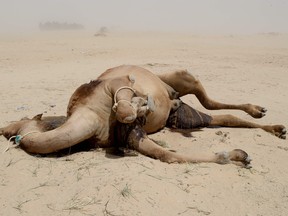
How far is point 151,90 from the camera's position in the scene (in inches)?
171

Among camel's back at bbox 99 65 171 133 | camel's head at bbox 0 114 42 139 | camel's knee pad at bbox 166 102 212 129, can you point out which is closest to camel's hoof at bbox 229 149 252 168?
camel's back at bbox 99 65 171 133

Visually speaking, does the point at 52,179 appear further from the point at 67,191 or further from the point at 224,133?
the point at 224,133

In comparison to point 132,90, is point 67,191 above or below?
below

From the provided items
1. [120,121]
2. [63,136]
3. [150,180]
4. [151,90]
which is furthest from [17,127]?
[150,180]

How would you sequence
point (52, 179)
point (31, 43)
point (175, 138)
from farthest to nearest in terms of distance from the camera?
point (31, 43)
point (175, 138)
point (52, 179)

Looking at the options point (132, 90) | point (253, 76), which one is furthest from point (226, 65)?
point (132, 90)

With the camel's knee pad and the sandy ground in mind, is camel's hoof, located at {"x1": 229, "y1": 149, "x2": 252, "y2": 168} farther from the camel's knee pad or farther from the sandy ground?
the camel's knee pad

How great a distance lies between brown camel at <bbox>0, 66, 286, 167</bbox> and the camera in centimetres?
351

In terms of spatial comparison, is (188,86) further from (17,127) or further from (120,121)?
(17,127)

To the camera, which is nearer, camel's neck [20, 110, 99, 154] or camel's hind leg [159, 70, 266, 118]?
camel's neck [20, 110, 99, 154]

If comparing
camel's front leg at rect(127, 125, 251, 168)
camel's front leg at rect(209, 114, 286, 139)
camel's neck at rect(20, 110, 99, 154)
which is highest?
camel's neck at rect(20, 110, 99, 154)

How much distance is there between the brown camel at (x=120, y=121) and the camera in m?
3.51

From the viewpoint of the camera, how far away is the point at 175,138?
4461mm

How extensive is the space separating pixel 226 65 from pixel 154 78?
642 cm
